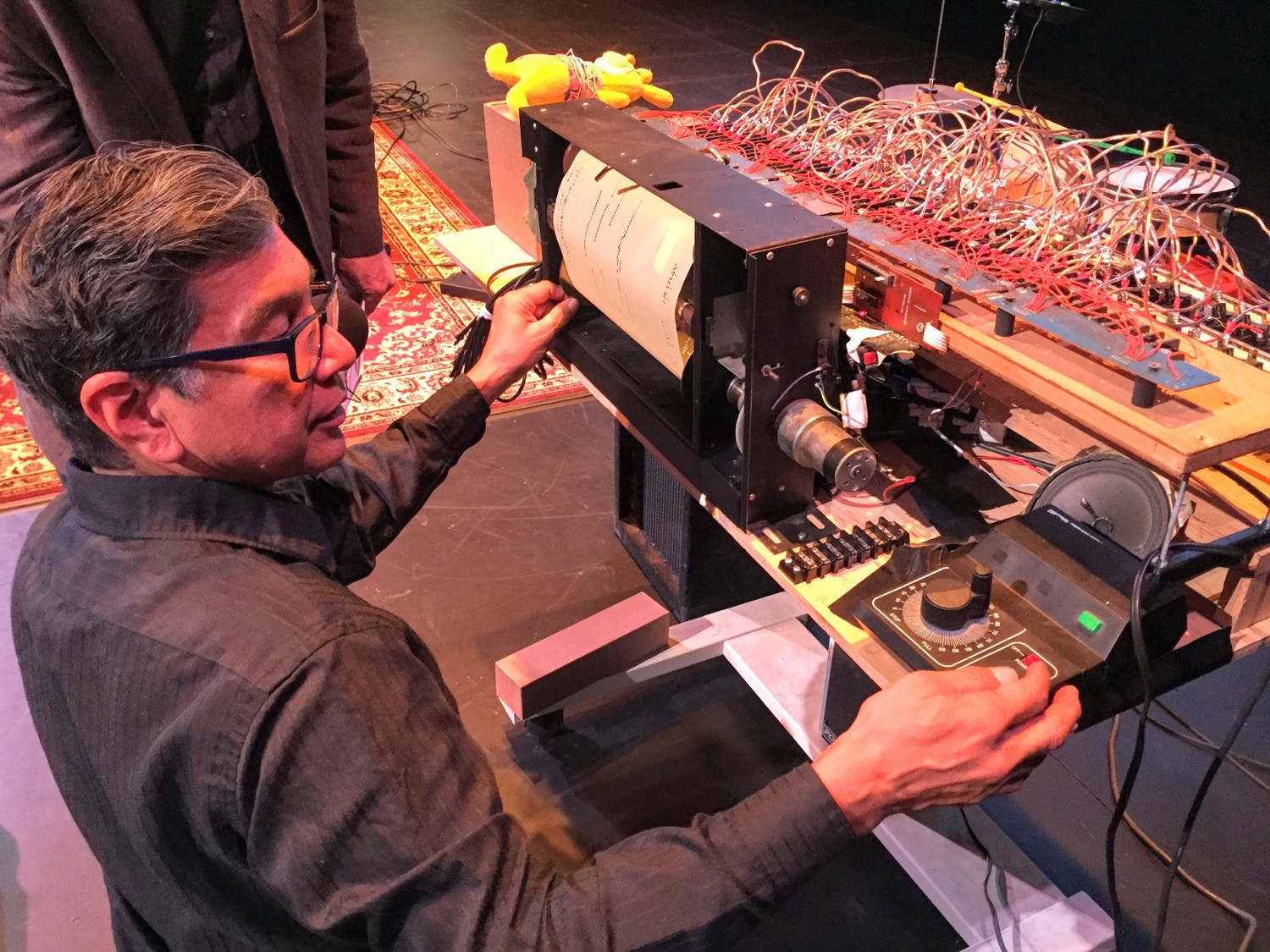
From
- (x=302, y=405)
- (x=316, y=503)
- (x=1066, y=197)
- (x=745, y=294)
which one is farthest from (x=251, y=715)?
(x=1066, y=197)

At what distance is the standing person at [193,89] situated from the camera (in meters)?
1.27

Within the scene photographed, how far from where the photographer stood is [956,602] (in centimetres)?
91

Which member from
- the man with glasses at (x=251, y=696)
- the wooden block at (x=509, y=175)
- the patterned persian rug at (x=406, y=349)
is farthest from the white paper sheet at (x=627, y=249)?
the patterned persian rug at (x=406, y=349)

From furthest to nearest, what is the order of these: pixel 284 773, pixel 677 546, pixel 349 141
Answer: pixel 677 546
pixel 349 141
pixel 284 773

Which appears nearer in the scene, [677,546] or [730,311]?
[730,311]

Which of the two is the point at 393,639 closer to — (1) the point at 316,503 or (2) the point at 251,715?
(2) the point at 251,715

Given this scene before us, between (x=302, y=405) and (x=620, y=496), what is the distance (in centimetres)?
135

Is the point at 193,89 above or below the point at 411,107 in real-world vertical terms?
above

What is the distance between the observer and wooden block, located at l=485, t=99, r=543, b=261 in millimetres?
1981

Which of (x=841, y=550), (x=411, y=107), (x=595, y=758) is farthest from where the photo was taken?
(x=411, y=107)

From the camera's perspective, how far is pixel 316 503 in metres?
1.15

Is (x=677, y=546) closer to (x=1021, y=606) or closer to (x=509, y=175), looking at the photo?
(x=509, y=175)

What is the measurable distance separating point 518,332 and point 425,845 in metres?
0.84

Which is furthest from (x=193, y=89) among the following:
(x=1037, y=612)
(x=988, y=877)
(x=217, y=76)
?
(x=988, y=877)
